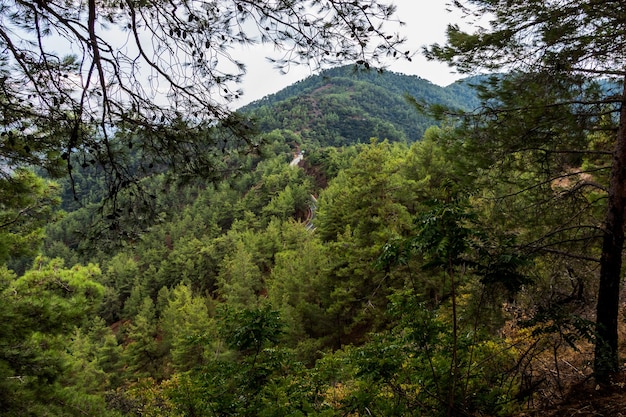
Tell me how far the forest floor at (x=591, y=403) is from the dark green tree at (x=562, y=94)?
19 cm

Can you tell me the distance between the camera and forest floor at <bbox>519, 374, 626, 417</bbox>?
10.4ft

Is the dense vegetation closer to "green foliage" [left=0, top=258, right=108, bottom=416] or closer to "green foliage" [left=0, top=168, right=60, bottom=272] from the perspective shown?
"green foliage" [left=0, top=258, right=108, bottom=416]

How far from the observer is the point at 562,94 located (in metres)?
4.35

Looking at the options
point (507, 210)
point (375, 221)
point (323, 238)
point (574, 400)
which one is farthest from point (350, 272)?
point (574, 400)

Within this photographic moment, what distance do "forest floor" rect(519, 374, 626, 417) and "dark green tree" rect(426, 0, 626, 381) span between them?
0.19m

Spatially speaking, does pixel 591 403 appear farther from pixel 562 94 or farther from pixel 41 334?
pixel 41 334

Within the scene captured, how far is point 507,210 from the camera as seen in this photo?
5.15 meters

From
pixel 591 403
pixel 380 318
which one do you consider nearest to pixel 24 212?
pixel 591 403

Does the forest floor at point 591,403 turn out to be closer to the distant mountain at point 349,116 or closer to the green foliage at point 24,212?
the green foliage at point 24,212

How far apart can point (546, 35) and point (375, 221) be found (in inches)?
389

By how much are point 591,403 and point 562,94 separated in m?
3.42

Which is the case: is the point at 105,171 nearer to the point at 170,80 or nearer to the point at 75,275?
the point at 170,80

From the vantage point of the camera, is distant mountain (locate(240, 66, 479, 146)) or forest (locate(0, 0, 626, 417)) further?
distant mountain (locate(240, 66, 479, 146))

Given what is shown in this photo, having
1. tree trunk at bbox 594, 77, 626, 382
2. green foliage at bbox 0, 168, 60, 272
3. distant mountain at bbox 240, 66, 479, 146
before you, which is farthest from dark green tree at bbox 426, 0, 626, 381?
distant mountain at bbox 240, 66, 479, 146
